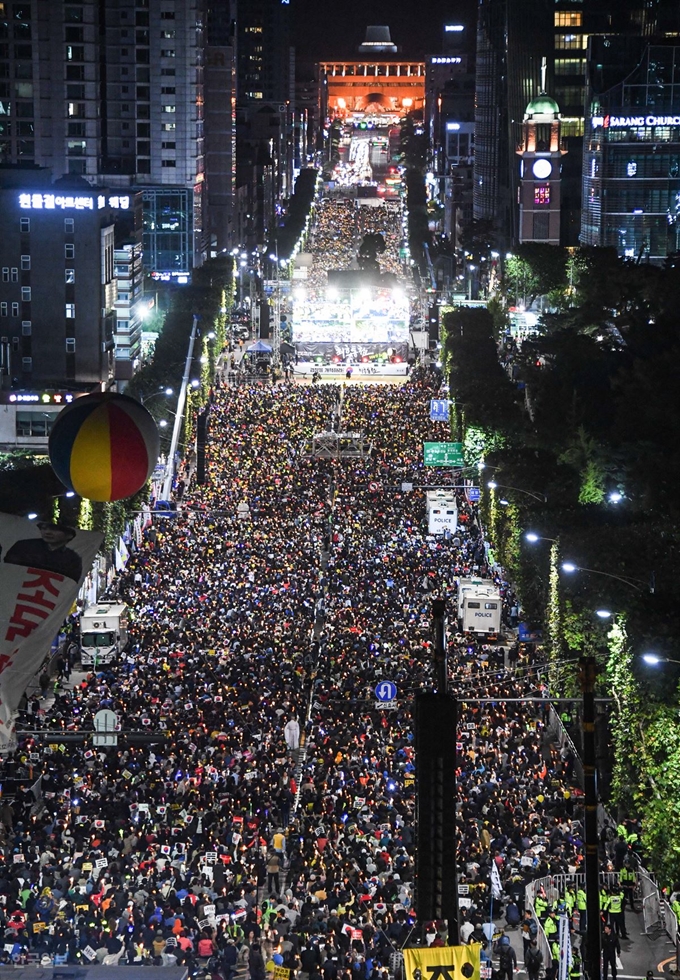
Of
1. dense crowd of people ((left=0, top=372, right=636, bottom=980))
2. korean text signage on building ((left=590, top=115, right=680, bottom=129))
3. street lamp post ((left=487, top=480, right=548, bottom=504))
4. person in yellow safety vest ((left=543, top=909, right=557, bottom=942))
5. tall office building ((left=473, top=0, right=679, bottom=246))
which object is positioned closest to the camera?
dense crowd of people ((left=0, top=372, right=636, bottom=980))

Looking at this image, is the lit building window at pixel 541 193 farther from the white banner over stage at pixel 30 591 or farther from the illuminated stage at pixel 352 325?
the white banner over stage at pixel 30 591

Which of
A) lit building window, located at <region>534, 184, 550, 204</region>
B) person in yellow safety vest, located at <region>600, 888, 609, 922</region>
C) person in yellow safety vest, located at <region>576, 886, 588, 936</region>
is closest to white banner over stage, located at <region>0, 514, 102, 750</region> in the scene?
person in yellow safety vest, located at <region>576, 886, 588, 936</region>

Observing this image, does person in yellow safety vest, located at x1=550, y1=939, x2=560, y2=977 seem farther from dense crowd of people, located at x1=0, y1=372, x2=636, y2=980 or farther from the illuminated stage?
the illuminated stage

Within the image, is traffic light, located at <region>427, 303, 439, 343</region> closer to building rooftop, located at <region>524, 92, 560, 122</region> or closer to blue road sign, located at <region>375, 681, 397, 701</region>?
building rooftop, located at <region>524, 92, 560, 122</region>

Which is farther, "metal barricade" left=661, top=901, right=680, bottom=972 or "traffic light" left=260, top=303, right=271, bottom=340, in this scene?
"traffic light" left=260, top=303, right=271, bottom=340

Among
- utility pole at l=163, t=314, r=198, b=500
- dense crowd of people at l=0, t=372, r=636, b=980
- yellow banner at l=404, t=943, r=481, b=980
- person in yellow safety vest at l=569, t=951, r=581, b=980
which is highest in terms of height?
yellow banner at l=404, t=943, r=481, b=980

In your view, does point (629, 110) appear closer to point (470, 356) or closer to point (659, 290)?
point (470, 356)

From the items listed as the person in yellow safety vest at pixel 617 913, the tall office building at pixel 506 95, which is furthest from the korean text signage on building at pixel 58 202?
the person in yellow safety vest at pixel 617 913

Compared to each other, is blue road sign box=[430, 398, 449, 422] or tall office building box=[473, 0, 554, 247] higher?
tall office building box=[473, 0, 554, 247]

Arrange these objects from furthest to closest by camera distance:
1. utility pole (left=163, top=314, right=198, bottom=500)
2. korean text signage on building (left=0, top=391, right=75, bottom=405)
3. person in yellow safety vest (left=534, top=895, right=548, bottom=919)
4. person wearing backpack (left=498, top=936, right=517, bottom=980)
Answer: korean text signage on building (left=0, top=391, right=75, bottom=405) < utility pole (left=163, top=314, right=198, bottom=500) < person in yellow safety vest (left=534, top=895, right=548, bottom=919) < person wearing backpack (left=498, top=936, right=517, bottom=980)
